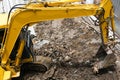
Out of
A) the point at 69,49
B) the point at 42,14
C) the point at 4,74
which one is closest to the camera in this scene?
the point at 42,14

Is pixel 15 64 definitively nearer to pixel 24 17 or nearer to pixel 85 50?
pixel 24 17

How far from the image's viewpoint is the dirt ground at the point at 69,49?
26.2 feet

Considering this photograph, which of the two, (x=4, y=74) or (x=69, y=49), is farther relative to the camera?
(x=69, y=49)

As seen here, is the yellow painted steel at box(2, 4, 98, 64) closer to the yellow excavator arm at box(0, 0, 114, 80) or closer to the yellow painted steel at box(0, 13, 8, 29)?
the yellow excavator arm at box(0, 0, 114, 80)

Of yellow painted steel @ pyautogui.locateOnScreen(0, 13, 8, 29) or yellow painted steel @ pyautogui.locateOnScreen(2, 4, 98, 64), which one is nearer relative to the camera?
yellow painted steel @ pyautogui.locateOnScreen(2, 4, 98, 64)

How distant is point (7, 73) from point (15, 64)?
1.65 feet

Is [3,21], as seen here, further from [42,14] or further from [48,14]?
[48,14]

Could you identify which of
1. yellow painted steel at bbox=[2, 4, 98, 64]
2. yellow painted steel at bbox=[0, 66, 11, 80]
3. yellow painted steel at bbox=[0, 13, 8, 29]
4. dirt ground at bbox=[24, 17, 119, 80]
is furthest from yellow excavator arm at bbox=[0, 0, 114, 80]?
dirt ground at bbox=[24, 17, 119, 80]

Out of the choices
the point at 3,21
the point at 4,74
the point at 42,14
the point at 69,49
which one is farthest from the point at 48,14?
the point at 69,49

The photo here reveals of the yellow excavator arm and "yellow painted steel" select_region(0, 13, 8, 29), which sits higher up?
the yellow excavator arm

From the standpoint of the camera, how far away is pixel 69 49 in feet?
31.1

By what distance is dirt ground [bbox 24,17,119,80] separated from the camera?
26.2 feet

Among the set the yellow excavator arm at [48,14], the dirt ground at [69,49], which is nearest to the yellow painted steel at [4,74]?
the yellow excavator arm at [48,14]

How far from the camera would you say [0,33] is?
7.70 metres
